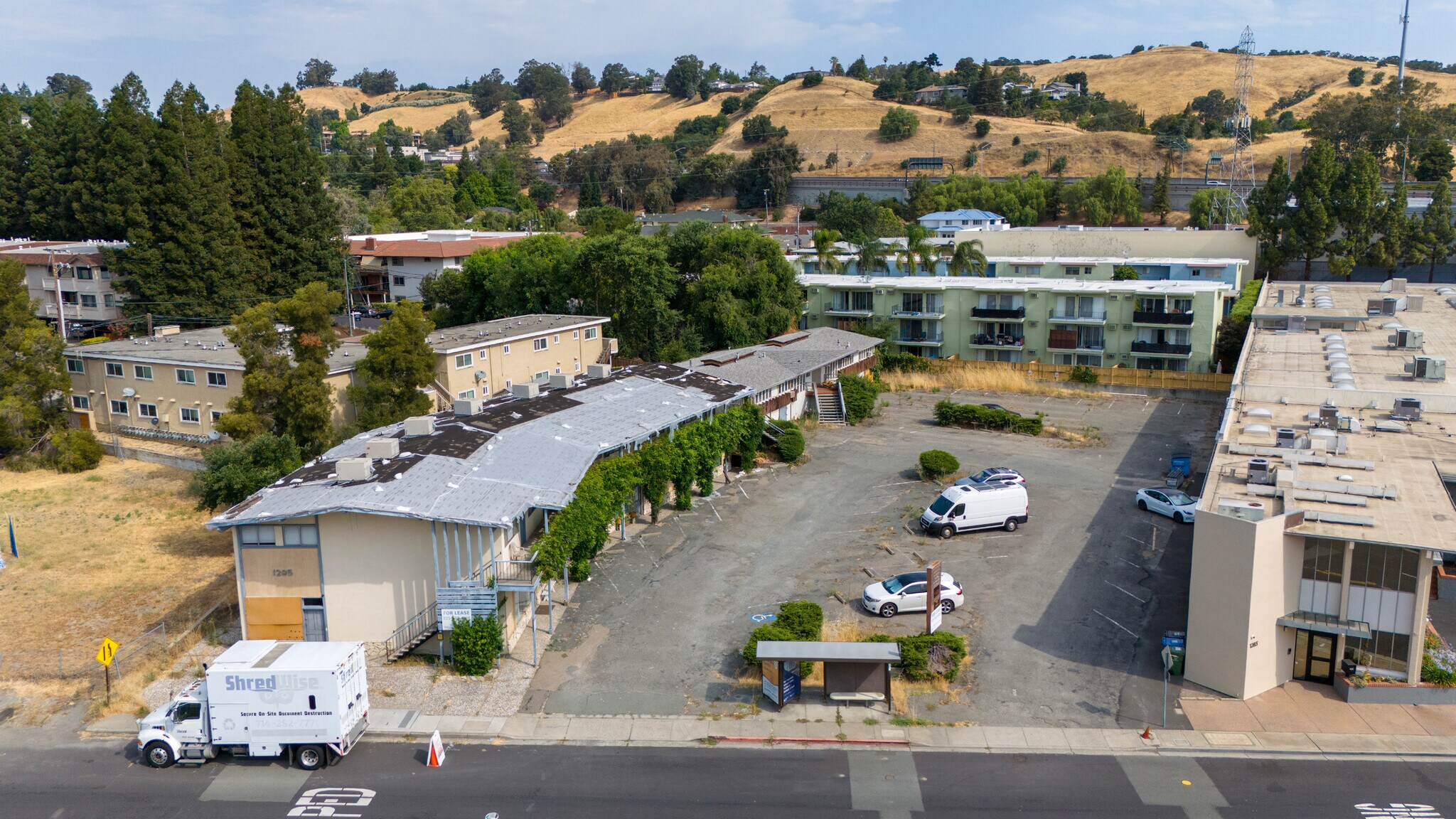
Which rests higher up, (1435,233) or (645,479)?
(1435,233)

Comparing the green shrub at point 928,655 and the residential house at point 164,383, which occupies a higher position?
the residential house at point 164,383

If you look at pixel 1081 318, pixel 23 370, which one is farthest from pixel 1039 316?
pixel 23 370

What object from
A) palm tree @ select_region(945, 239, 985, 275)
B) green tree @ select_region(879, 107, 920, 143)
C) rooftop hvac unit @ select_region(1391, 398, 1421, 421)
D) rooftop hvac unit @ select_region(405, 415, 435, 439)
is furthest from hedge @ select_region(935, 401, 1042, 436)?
green tree @ select_region(879, 107, 920, 143)

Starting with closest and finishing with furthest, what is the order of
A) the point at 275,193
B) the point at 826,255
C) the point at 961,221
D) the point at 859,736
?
the point at 859,736 → the point at 275,193 → the point at 826,255 → the point at 961,221

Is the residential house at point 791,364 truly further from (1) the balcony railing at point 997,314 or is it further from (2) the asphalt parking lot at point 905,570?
(1) the balcony railing at point 997,314

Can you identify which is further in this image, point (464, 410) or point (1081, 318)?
point (1081, 318)

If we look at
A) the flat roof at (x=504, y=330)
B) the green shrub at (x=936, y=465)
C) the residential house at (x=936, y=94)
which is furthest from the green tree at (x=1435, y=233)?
the residential house at (x=936, y=94)

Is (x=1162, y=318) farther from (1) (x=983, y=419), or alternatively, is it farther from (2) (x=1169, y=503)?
(2) (x=1169, y=503)

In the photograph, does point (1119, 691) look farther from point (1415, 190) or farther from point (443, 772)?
point (1415, 190)
